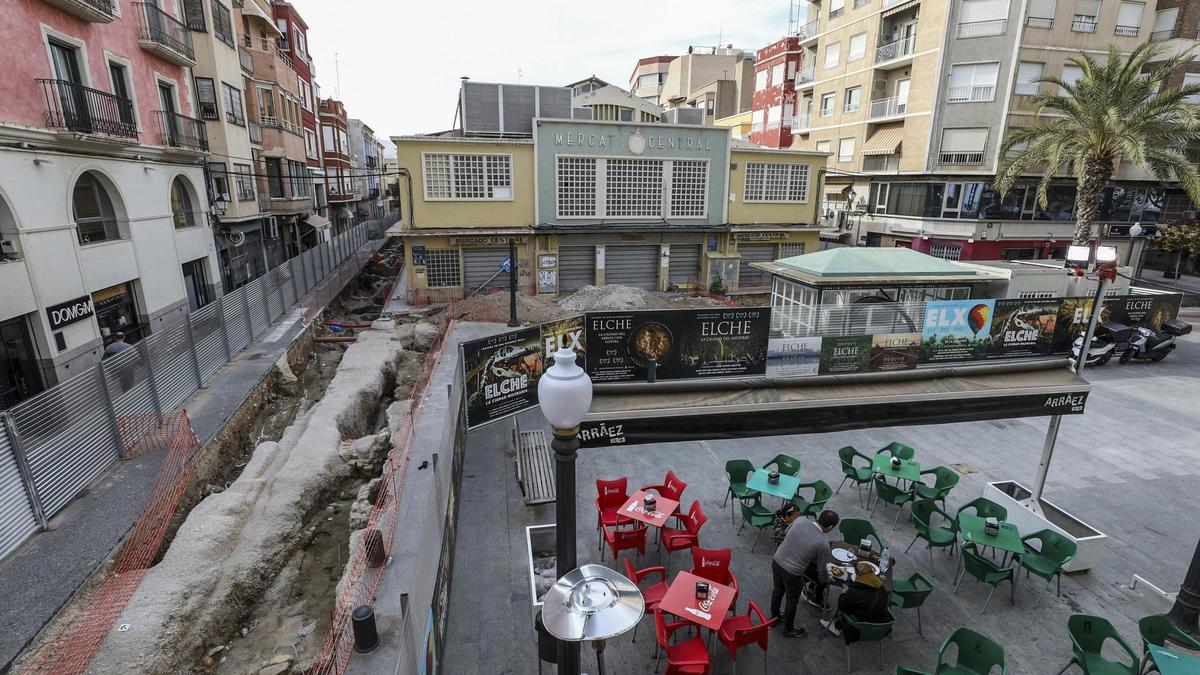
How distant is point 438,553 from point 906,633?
5835 millimetres

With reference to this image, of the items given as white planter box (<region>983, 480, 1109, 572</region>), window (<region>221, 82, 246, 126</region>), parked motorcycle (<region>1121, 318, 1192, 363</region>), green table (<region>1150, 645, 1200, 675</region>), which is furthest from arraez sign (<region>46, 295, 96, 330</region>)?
parked motorcycle (<region>1121, 318, 1192, 363</region>)

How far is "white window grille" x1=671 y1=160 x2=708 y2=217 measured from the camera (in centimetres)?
2830

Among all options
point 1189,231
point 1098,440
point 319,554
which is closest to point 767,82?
point 1189,231

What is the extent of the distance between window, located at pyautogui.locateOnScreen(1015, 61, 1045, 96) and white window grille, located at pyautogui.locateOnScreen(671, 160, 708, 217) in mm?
18346

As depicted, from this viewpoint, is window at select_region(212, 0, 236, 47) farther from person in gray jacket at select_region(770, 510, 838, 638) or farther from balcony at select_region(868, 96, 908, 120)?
balcony at select_region(868, 96, 908, 120)

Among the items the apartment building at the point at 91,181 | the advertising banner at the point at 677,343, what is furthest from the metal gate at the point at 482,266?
the advertising banner at the point at 677,343

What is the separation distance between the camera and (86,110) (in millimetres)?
15602

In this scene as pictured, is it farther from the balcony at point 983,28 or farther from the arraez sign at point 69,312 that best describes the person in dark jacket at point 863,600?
the balcony at point 983,28

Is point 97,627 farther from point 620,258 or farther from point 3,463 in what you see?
point 620,258

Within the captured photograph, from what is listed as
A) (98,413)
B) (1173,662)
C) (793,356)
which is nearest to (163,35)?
(98,413)

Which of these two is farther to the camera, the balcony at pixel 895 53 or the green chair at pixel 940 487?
the balcony at pixel 895 53

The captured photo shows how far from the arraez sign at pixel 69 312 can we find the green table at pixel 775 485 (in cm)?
1658

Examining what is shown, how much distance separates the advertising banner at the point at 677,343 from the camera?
1091cm

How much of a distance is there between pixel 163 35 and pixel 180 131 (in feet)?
10.2
